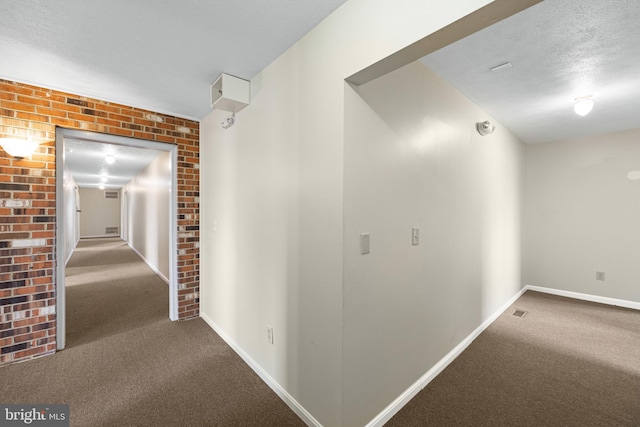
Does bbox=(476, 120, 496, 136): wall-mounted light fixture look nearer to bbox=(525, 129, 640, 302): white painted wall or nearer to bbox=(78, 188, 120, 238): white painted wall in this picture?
bbox=(525, 129, 640, 302): white painted wall

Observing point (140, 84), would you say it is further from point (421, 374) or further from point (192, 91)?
point (421, 374)

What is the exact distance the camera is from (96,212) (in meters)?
11.6

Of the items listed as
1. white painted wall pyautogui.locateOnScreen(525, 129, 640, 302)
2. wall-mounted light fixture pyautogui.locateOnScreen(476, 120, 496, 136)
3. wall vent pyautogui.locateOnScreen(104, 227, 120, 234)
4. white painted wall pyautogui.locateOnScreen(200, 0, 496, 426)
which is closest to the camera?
white painted wall pyautogui.locateOnScreen(200, 0, 496, 426)

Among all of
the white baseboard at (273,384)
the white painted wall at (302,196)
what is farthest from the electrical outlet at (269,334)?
the white baseboard at (273,384)

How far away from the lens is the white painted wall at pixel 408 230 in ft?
4.92

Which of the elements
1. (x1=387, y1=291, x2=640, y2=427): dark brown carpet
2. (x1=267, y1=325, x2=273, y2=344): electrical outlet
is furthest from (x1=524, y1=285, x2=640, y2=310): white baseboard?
(x1=267, y1=325, x2=273, y2=344): electrical outlet

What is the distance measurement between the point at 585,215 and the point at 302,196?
4.64 meters

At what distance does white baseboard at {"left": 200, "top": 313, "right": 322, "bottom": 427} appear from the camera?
5.44 ft

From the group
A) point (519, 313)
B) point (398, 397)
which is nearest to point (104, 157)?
point (398, 397)

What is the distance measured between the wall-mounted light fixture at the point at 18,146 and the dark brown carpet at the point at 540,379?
3.51 metres

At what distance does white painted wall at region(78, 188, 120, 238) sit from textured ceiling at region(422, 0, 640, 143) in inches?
560

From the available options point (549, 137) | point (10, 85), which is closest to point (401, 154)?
point (10, 85)

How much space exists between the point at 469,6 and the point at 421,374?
7.35 feet

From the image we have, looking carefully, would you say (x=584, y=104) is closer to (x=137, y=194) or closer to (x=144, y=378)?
(x=144, y=378)
